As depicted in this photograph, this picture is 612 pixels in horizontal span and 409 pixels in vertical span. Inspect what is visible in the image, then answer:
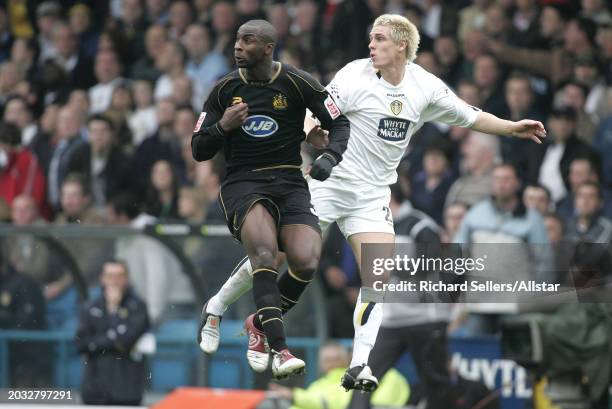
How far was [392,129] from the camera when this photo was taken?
1077cm

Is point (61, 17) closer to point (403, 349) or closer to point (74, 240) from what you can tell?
point (74, 240)

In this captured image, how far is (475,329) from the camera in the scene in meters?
13.7

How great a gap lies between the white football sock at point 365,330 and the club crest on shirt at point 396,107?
1.33 metres

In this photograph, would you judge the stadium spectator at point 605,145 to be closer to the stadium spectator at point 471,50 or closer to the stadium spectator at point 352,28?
the stadium spectator at point 471,50

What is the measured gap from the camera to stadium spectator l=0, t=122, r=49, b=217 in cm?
1636

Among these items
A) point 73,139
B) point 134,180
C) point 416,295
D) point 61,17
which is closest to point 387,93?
point 416,295

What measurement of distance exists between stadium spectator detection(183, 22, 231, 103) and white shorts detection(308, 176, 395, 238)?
21.3 feet

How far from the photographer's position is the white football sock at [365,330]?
10586mm

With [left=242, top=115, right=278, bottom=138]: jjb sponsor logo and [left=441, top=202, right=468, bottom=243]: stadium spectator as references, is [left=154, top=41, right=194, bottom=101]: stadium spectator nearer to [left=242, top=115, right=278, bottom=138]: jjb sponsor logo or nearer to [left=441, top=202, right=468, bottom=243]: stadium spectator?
[left=441, top=202, right=468, bottom=243]: stadium spectator

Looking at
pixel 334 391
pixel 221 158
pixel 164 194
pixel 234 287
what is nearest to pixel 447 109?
pixel 234 287

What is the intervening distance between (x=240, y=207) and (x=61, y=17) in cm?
1011

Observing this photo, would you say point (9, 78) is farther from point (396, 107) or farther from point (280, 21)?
point (396, 107)

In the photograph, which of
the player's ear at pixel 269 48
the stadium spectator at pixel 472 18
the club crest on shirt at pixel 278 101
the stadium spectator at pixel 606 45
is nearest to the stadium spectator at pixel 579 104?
Answer: the stadium spectator at pixel 606 45

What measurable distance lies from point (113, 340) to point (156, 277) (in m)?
0.81
